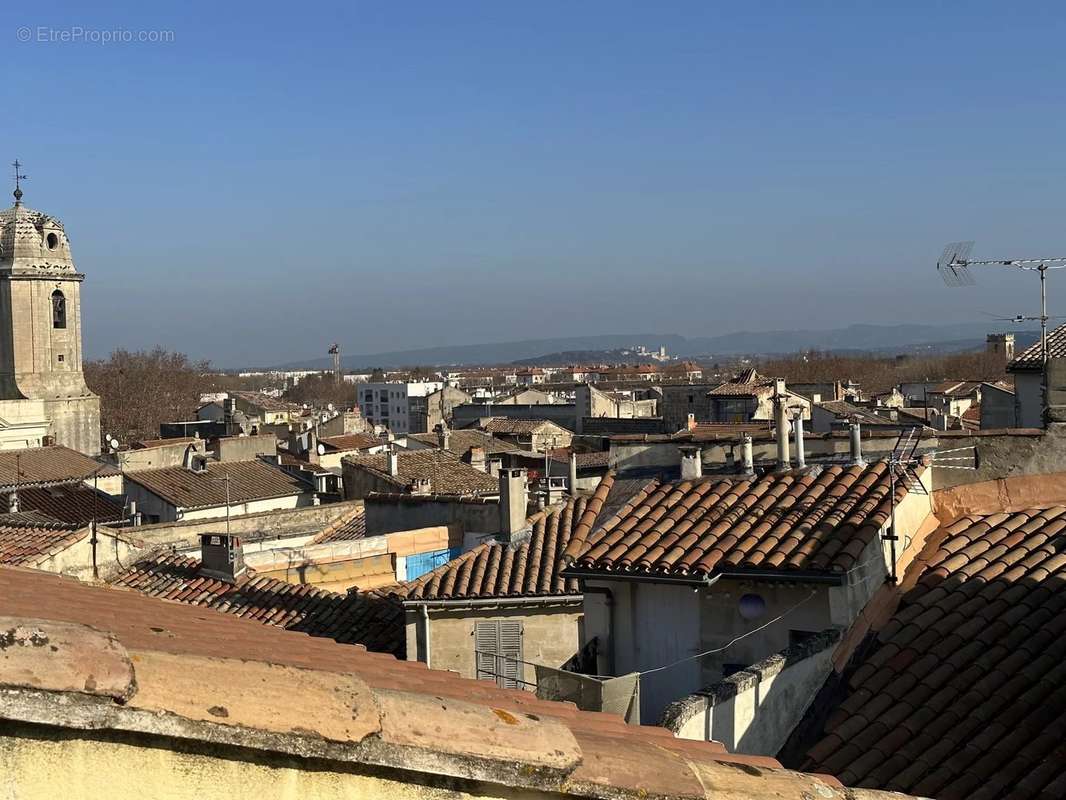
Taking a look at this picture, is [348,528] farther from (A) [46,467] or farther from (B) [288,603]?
(A) [46,467]

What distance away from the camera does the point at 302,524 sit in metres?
25.4

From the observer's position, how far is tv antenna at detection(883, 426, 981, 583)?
8.46 m

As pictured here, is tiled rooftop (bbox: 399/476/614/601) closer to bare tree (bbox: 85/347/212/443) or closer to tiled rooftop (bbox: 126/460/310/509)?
tiled rooftop (bbox: 126/460/310/509)

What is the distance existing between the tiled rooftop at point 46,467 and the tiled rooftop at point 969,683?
2814 cm

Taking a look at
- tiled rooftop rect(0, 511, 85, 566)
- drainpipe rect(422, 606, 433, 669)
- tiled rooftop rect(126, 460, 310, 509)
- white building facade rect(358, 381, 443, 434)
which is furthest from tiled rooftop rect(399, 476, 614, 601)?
white building facade rect(358, 381, 443, 434)

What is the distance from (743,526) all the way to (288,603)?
839 centimetres

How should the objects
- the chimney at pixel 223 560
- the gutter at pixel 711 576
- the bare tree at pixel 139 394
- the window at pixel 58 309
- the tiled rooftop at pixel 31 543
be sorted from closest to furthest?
the gutter at pixel 711 576 → the tiled rooftop at pixel 31 543 → the chimney at pixel 223 560 → the window at pixel 58 309 → the bare tree at pixel 139 394

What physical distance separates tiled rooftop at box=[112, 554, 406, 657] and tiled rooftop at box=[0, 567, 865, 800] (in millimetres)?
11132

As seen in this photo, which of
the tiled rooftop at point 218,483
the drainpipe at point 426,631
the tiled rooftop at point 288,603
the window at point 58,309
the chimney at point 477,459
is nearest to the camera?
the drainpipe at point 426,631

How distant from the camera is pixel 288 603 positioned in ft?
52.1

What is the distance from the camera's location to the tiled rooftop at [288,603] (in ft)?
48.8

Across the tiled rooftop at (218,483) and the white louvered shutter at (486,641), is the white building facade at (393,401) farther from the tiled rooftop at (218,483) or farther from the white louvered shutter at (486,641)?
the white louvered shutter at (486,641)

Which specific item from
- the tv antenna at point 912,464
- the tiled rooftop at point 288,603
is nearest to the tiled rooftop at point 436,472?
the tiled rooftop at point 288,603

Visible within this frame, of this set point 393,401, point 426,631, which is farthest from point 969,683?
point 393,401
